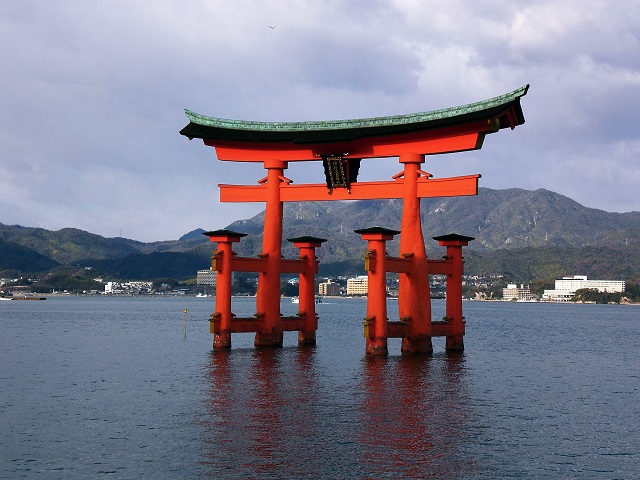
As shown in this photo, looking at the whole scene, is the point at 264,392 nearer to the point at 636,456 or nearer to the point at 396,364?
the point at 396,364

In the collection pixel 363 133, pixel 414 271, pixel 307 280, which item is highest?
pixel 363 133

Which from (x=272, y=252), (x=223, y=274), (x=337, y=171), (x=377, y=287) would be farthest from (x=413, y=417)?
Result: (x=272, y=252)

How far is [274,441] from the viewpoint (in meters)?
25.9

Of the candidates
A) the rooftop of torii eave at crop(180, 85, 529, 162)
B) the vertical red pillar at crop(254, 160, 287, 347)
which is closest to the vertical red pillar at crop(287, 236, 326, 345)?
the vertical red pillar at crop(254, 160, 287, 347)

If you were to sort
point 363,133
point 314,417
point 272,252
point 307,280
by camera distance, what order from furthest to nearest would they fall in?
point 307,280
point 272,252
point 363,133
point 314,417

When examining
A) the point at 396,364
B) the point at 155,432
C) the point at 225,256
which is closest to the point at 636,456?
the point at 155,432

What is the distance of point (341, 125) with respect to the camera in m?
49.8

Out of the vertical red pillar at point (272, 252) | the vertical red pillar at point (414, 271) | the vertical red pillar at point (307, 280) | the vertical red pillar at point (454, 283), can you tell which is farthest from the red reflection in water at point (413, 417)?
the vertical red pillar at point (307, 280)

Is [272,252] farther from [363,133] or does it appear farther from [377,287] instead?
[363,133]

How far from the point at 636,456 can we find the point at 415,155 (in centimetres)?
2526

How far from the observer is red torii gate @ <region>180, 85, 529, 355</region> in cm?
4531

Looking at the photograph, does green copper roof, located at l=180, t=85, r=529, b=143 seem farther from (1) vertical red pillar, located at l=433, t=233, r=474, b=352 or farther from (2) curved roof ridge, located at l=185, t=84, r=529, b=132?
(1) vertical red pillar, located at l=433, t=233, r=474, b=352

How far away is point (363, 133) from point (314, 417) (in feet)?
74.4

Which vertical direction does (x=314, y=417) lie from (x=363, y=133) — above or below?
below
